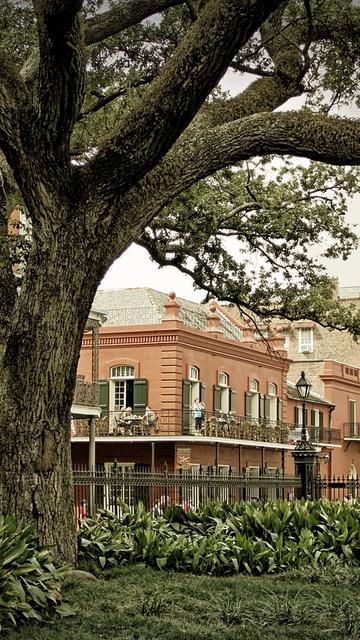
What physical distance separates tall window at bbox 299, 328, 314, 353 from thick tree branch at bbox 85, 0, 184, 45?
43308mm

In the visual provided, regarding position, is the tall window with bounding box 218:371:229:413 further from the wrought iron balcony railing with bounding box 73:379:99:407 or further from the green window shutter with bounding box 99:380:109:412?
the wrought iron balcony railing with bounding box 73:379:99:407

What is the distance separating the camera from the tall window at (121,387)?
37406 millimetres

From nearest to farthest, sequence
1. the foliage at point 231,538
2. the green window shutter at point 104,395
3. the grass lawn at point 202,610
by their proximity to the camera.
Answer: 1. the grass lawn at point 202,610
2. the foliage at point 231,538
3. the green window shutter at point 104,395

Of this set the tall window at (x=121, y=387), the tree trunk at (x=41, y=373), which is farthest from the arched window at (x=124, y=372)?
the tree trunk at (x=41, y=373)

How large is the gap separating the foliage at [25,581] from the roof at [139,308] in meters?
29.7

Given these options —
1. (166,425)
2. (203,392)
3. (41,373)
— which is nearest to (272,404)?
(203,392)

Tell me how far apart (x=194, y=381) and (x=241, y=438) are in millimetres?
3224

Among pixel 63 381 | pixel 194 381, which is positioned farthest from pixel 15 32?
pixel 194 381

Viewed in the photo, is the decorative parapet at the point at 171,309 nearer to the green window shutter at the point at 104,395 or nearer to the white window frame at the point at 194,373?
the white window frame at the point at 194,373

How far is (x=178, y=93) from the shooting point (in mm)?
9102

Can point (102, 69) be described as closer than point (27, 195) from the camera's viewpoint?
No

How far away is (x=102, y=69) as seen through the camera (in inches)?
576

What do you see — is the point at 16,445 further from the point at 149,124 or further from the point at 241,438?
the point at 241,438

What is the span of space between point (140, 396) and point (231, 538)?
83.6ft
